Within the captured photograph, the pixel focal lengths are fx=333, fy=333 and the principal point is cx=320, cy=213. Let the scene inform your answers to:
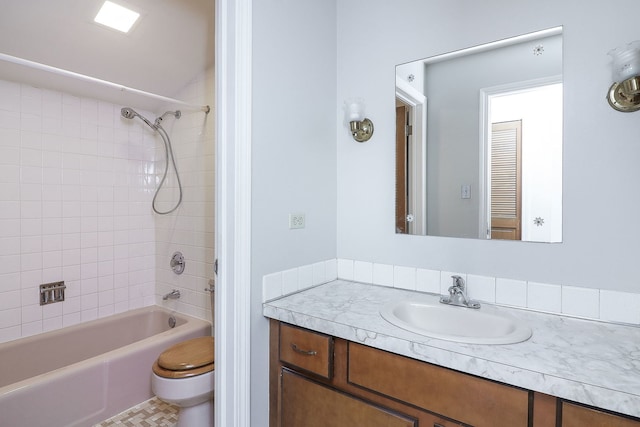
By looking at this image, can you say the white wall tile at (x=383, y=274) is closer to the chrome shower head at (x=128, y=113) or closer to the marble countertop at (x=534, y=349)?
the marble countertop at (x=534, y=349)

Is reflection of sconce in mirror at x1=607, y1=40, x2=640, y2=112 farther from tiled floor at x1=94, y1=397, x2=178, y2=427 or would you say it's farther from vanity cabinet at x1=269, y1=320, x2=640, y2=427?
tiled floor at x1=94, y1=397, x2=178, y2=427

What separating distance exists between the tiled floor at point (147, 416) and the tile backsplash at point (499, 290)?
1.24 m

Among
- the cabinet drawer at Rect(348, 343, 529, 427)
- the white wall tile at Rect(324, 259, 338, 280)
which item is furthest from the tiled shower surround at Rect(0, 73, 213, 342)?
the cabinet drawer at Rect(348, 343, 529, 427)

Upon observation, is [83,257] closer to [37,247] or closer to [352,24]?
[37,247]

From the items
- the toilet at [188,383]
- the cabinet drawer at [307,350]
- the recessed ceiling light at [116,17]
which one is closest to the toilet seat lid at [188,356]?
the toilet at [188,383]

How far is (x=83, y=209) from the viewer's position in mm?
2480

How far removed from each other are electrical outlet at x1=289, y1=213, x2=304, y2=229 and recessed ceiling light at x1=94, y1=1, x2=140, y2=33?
152 cm

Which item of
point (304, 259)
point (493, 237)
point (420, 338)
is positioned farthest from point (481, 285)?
point (304, 259)

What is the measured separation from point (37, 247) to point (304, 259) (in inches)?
76.3

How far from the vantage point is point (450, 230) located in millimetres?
1546

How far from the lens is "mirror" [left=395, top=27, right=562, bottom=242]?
4.32ft

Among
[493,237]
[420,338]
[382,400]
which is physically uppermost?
[493,237]

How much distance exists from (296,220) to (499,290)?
0.94 meters

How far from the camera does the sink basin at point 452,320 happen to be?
1197 millimetres
